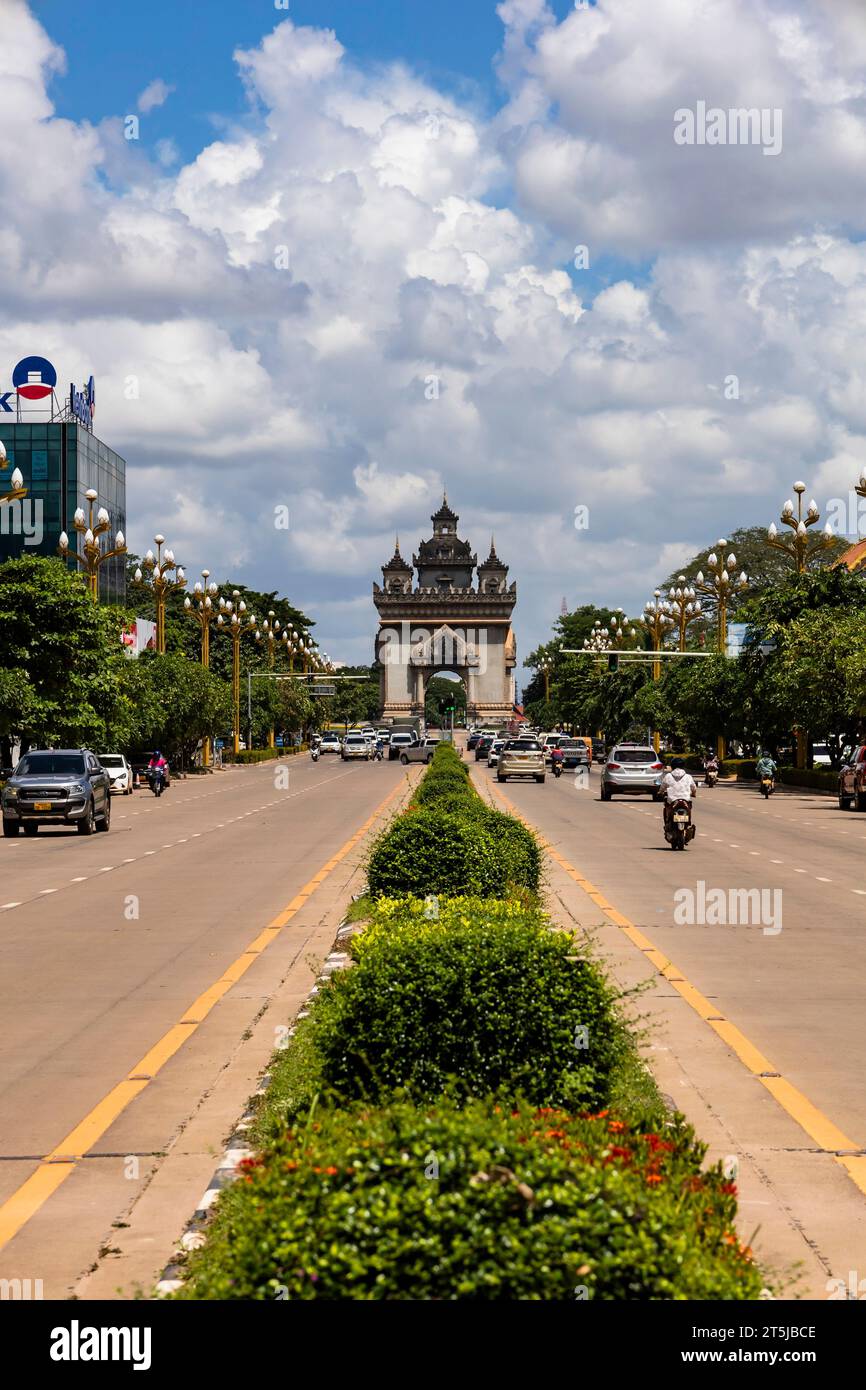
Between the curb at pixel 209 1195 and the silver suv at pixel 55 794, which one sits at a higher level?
the silver suv at pixel 55 794

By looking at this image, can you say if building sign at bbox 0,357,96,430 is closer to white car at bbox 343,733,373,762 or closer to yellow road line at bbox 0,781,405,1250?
white car at bbox 343,733,373,762

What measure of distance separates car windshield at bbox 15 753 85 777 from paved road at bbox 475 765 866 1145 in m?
9.89

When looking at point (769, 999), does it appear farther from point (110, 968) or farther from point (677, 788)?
point (677, 788)

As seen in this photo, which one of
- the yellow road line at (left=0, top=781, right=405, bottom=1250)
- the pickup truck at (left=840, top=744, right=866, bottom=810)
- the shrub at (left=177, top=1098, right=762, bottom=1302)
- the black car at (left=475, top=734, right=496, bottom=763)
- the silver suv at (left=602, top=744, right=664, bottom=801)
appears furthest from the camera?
the black car at (left=475, top=734, right=496, bottom=763)

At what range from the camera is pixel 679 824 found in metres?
28.0

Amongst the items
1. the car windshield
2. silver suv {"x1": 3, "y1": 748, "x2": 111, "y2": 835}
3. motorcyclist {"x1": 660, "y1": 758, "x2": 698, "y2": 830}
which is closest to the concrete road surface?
motorcyclist {"x1": 660, "y1": 758, "x2": 698, "y2": 830}

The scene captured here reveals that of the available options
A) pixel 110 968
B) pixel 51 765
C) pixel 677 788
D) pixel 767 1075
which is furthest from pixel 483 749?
pixel 767 1075

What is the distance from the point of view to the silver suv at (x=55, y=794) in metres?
33.6

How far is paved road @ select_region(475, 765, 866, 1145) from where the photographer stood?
10.4 meters

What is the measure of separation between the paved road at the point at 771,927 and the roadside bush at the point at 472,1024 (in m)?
1.95

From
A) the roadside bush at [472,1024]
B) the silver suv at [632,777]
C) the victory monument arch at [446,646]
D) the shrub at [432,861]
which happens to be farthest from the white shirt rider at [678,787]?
the victory monument arch at [446,646]

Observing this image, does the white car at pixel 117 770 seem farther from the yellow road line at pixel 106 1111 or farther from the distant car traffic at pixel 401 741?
the distant car traffic at pixel 401 741

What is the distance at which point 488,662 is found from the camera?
19612cm

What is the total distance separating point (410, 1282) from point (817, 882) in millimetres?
19776
